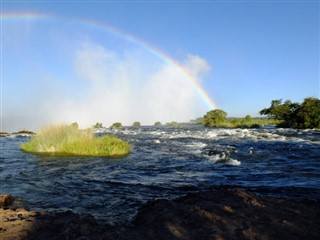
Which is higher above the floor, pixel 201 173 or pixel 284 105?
pixel 284 105

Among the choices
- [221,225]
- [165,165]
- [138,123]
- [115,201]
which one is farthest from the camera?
[138,123]

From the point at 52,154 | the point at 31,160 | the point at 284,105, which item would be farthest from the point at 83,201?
the point at 284,105

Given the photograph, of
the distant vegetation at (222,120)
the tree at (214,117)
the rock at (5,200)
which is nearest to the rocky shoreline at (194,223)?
the rock at (5,200)

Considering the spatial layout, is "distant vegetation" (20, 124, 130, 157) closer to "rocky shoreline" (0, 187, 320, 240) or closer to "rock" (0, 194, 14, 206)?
"rock" (0, 194, 14, 206)

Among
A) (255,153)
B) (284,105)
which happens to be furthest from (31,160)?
(284,105)

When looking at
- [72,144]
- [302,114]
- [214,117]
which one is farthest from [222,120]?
[72,144]

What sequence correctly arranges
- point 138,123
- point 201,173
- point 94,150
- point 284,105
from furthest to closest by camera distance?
point 138,123 → point 284,105 → point 94,150 → point 201,173

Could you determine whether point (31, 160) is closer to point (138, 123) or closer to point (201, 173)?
point (201, 173)

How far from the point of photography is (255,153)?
22266mm

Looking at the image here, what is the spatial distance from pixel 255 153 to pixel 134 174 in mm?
10263

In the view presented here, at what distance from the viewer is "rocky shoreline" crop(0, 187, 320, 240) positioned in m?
6.62

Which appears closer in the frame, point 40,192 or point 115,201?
point 115,201

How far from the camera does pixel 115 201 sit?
34.8 ft

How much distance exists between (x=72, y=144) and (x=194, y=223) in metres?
18.4
